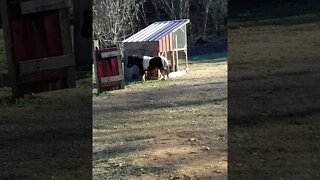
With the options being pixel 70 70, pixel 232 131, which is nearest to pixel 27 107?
pixel 70 70

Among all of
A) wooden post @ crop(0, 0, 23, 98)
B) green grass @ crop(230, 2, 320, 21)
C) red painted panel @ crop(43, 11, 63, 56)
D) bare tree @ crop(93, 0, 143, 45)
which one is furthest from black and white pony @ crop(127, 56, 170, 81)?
wooden post @ crop(0, 0, 23, 98)

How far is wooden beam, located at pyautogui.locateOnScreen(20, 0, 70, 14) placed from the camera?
2982mm

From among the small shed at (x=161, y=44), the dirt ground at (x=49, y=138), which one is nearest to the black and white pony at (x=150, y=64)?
the small shed at (x=161, y=44)

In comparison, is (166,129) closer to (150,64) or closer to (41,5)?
(150,64)

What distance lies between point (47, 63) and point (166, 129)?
0.74 m

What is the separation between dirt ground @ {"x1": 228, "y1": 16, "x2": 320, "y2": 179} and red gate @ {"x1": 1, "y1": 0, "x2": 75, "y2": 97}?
0.92 m

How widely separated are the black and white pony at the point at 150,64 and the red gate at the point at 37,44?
1.22ft

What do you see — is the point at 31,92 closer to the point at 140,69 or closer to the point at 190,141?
the point at 140,69

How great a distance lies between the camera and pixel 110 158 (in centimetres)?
311

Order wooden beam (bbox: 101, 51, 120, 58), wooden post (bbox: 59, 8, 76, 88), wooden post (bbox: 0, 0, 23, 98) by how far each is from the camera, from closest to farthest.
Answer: wooden post (bbox: 0, 0, 23, 98) → wooden post (bbox: 59, 8, 76, 88) → wooden beam (bbox: 101, 51, 120, 58)

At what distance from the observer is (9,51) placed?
2.99 metres

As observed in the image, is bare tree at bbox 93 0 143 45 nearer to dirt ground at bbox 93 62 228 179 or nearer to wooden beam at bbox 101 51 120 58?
wooden beam at bbox 101 51 120 58

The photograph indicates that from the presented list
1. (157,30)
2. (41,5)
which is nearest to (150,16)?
(157,30)

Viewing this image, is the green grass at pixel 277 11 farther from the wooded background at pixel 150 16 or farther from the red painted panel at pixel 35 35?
the red painted panel at pixel 35 35
